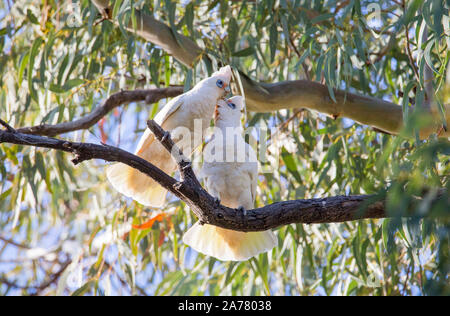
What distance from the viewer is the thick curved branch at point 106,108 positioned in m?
2.58

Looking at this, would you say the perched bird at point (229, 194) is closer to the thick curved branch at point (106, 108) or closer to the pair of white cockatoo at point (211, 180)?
the pair of white cockatoo at point (211, 180)

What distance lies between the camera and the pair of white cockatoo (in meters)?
2.30

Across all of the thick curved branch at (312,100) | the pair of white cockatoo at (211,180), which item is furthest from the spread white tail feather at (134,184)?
the thick curved branch at (312,100)

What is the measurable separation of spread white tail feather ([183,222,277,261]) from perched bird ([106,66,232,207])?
0.23m

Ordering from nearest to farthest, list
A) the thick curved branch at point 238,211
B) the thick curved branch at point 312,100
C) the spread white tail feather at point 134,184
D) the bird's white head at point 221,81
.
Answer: the thick curved branch at point 238,211 → the spread white tail feather at point 134,184 → the bird's white head at point 221,81 → the thick curved branch at point 312,100

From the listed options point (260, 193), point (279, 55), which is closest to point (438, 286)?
point (260, 193)

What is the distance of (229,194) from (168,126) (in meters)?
0.40

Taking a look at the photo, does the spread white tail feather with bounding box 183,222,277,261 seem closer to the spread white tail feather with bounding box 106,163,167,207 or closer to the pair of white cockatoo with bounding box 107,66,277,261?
the pair of white cockatoo with bounding box 107,66,277,261

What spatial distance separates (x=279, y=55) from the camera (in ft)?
11.4

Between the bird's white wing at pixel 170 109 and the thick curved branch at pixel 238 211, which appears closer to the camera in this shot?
the thick curved branch at pixel 238 211

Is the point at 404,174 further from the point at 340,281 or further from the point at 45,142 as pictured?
the point at 340,281

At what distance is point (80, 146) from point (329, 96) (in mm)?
1338

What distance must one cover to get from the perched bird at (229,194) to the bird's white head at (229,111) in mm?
63

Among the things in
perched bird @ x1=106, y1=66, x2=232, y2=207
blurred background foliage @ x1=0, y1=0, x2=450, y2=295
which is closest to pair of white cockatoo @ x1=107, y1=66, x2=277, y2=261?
perched bird @ x1=106, y1=66, x2=232, y2=207
